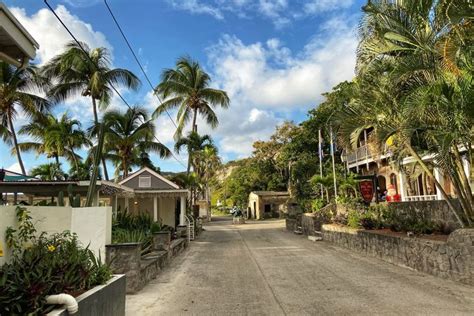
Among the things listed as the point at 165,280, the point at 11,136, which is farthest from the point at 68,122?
the point at 165,280

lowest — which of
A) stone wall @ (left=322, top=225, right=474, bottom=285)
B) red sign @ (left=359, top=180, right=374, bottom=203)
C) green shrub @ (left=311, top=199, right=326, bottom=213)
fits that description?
stone wall @ (left=322, top=225, right=474, bottom=285)

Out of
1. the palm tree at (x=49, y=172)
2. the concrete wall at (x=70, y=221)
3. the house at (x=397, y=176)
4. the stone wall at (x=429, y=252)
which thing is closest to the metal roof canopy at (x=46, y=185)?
the concrete wall at (x=70, y=221)

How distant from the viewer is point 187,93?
2464 cm

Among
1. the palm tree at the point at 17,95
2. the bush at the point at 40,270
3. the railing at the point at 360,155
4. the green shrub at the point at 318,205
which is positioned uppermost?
the palm tree at the point at 17,95

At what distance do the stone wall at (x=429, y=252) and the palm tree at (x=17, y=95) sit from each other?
61.5 feet

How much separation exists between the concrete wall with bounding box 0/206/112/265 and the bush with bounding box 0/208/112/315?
0.37ft

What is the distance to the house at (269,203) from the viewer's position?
45.2 meters

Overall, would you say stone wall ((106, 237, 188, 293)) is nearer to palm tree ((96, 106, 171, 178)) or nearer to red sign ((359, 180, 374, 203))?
red sign ((359, 180, 374, 203))

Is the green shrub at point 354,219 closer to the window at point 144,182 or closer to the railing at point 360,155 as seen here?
the window at point 144,182

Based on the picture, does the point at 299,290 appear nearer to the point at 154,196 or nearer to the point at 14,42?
the point at 14,42

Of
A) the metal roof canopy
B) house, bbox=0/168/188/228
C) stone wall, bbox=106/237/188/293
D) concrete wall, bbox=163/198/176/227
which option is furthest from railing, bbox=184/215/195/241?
stone wall, bbox=106/237/188/293

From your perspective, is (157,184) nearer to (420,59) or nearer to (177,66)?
(177,66)

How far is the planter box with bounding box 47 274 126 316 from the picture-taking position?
155 inches

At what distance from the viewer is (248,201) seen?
5047 cm
